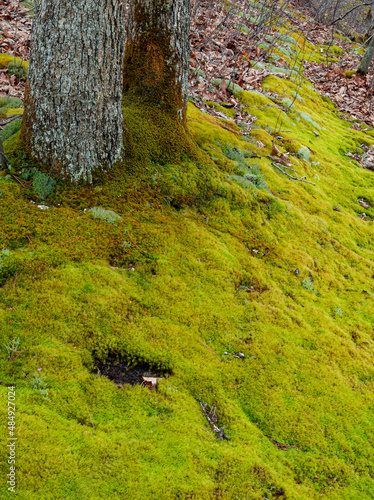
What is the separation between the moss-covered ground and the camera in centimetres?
244

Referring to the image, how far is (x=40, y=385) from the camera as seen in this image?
102 inches

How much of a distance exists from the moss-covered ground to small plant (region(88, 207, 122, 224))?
0.08 feet

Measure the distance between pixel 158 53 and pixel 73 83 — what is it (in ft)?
6.48

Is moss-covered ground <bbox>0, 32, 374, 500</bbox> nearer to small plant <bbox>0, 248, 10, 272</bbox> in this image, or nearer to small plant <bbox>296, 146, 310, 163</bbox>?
small plant <bbox>0, 248, 10, 272</bbox>

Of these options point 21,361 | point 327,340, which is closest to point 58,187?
point 21,361

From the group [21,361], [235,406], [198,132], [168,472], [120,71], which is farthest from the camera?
[198,132]

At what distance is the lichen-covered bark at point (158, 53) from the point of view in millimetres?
5012

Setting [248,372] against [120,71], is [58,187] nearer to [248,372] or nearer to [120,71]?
[120,71]

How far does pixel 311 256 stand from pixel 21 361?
15.2 feet

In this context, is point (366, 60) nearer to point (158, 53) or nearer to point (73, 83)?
point (158, 53)

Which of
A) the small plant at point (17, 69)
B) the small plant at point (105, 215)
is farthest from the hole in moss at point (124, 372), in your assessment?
the small plant at point (17, 69)

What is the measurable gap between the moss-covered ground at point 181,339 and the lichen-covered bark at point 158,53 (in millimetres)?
1008

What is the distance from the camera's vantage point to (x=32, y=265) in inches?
134

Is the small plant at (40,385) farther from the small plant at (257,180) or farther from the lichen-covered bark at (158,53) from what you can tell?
the small plant at (257,180)
